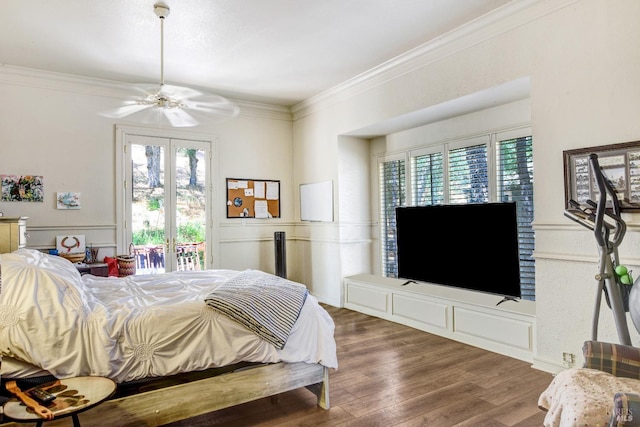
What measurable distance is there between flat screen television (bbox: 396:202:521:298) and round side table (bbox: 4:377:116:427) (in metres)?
3.28

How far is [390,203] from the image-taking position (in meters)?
5.45

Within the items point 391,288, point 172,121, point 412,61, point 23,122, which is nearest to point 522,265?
point 391,288

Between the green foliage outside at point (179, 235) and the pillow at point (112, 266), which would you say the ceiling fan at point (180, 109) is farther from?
the pillow at point (112, 266)

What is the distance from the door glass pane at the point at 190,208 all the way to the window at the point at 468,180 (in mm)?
2495

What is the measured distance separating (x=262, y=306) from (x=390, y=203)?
3.37 meters

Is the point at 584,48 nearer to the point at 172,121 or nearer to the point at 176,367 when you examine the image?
the point at 176,367

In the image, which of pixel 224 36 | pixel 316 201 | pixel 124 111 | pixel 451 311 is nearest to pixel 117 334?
pixel 224 36

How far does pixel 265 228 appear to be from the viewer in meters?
6.09

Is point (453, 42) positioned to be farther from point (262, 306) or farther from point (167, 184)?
point (167, 184)

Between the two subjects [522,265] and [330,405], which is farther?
[522,265]

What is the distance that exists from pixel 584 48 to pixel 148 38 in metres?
3.66

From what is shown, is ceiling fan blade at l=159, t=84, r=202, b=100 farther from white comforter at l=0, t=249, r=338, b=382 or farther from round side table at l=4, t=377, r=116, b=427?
round side table at l=4, t=377, r=116, b=427

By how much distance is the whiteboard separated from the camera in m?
5.60

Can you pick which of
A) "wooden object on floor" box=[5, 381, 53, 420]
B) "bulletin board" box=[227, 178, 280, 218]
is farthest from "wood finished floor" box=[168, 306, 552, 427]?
"bulletin board" box=[227, 178, 280, 218]
